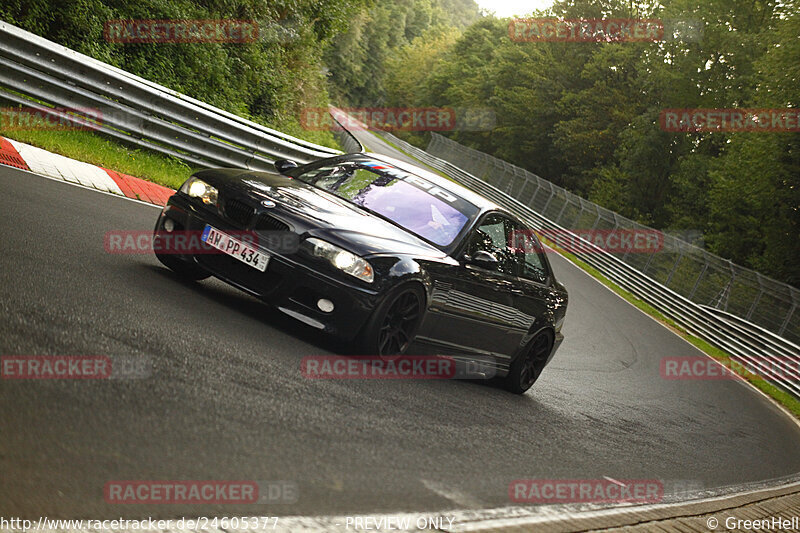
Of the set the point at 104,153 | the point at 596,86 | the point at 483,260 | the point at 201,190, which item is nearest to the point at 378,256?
the point at 483,260

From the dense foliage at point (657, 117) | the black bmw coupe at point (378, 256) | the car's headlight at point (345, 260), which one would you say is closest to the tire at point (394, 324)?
the black bmw coupe at point (378, 256)

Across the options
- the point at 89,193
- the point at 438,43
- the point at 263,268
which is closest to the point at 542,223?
the point at 89,193

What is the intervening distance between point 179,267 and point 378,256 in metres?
1.86

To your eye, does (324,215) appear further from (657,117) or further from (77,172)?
(657,117)

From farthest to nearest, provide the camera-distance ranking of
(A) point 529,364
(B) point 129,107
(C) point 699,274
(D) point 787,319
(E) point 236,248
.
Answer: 1. (C) point 699,274
2. (D) point 787,319
3. (B) point 129,107
4. (A) point 529,364
5. (E) point 236,248

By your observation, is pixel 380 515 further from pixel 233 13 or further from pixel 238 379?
pixel 233 13

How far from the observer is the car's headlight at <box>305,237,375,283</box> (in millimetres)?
5961

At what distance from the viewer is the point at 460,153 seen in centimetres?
6300

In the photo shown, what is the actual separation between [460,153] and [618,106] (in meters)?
11.4

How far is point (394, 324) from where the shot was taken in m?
6.25

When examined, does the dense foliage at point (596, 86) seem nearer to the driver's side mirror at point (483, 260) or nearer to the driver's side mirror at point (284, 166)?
the driver's side mirror at point (284, 166)

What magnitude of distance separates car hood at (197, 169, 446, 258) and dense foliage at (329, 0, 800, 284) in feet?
95.1

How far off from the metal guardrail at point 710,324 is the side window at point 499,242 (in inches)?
423

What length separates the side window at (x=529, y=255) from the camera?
26.2 ft
